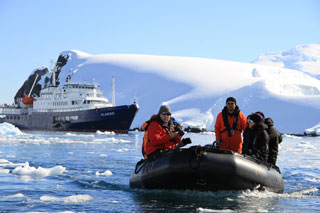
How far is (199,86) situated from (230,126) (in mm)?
80466

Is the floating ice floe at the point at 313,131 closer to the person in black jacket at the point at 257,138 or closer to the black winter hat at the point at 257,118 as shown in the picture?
the person in black jacket at the point at 257,138

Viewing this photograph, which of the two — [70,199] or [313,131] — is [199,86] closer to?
[313,131]

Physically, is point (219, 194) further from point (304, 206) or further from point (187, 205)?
point (304, 206)

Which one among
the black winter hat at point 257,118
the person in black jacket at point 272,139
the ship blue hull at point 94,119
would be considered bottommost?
the person in black jacket at point 272,139

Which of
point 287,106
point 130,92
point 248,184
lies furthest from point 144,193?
point 130,92

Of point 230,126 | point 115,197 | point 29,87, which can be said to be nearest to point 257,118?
point 230,126

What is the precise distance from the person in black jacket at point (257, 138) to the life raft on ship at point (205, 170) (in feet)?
1.14

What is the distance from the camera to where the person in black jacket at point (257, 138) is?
9000 millimetres

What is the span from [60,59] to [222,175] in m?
124

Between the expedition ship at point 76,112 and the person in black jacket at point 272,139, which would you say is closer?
the person in black jacket at point 272,139

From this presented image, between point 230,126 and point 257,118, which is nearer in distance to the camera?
point 230,126

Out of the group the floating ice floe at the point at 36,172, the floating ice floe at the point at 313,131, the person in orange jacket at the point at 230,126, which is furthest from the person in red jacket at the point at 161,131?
the floating ice floe at the point at 313,131

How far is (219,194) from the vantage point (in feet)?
28.3

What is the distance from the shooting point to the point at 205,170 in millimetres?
8312
